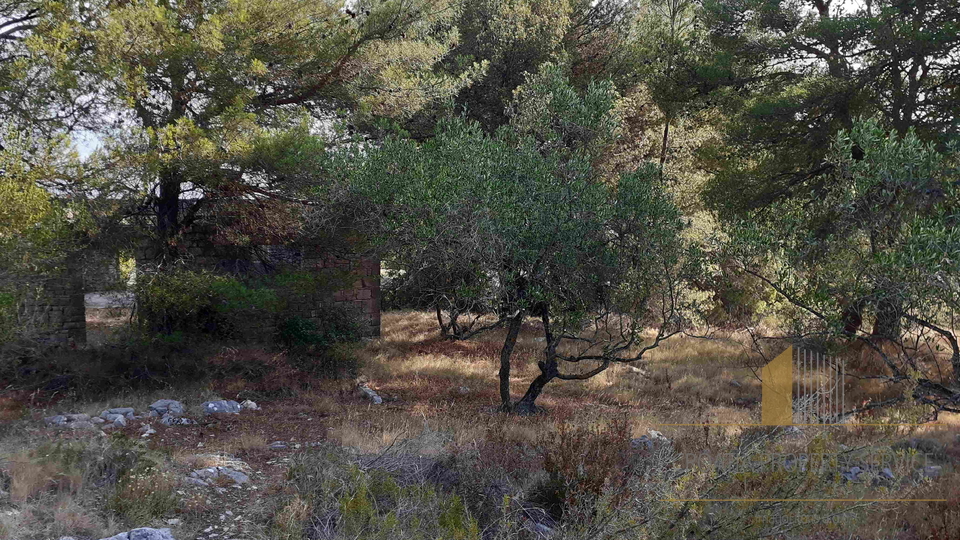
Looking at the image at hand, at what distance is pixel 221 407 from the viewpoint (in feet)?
35.7

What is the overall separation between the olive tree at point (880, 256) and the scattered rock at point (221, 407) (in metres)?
7.89

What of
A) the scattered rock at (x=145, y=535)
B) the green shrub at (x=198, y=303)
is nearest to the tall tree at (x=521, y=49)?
the green shrub at (x=198, y=303)

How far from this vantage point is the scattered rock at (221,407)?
1066 cm

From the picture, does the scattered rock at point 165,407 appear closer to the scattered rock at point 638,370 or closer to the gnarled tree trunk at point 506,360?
the gnarled tree trunk at point 506,360

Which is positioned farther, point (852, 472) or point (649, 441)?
point (649, 441)

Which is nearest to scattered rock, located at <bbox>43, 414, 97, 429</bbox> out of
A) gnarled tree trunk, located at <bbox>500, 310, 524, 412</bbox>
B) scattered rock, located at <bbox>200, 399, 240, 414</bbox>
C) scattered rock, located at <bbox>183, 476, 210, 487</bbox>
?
scattered rock, located at <bbox>200, 399, 240, 414</bbox>

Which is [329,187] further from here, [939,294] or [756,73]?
[756,73]

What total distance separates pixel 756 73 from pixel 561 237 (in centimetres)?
858

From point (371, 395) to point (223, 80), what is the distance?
6.43 metres

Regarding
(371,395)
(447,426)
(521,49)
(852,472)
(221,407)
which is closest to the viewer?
(852,472)

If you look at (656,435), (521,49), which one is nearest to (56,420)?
(656,435)

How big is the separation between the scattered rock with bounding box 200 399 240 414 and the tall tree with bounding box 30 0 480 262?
12.6 ft

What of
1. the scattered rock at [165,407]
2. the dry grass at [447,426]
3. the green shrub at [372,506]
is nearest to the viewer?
the green shrub at [372,506]

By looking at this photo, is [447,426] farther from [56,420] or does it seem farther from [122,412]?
[56,420]
